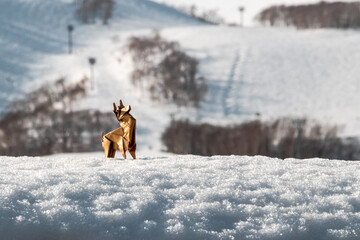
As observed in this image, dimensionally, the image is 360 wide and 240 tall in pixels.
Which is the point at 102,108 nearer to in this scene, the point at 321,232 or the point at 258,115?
the point at 258,115

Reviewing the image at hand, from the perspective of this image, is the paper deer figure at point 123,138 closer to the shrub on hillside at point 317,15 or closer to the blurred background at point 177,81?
the blurred background at point 177,81

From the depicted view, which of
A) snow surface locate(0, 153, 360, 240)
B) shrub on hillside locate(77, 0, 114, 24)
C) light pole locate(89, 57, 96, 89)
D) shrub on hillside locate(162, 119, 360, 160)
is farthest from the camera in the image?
shrub on hillside locate(77, 0, 114, 24)

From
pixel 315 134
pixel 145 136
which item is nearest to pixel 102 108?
pixel 145 136

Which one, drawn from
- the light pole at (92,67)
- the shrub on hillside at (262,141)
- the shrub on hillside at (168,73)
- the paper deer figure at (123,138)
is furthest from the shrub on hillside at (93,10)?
the paper deer figure at (123,138)

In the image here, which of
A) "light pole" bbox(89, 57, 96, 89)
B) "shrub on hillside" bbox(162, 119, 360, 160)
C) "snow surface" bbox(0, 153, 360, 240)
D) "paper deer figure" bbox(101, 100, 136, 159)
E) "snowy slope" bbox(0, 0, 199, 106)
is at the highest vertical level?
"snowy slope" bbox(0, 0, 199, 106)

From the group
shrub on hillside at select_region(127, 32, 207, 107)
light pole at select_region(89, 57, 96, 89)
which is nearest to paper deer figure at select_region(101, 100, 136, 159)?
shrub on hillside at select_region(127, 32, 207, 107)

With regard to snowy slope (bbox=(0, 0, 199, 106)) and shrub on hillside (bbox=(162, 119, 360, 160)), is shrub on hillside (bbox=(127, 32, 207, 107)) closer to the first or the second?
shrub on hillside (bbox=(162, 119, 360, 160))

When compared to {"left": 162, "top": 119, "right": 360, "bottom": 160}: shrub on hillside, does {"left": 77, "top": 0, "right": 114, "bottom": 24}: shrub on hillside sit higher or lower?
higher
